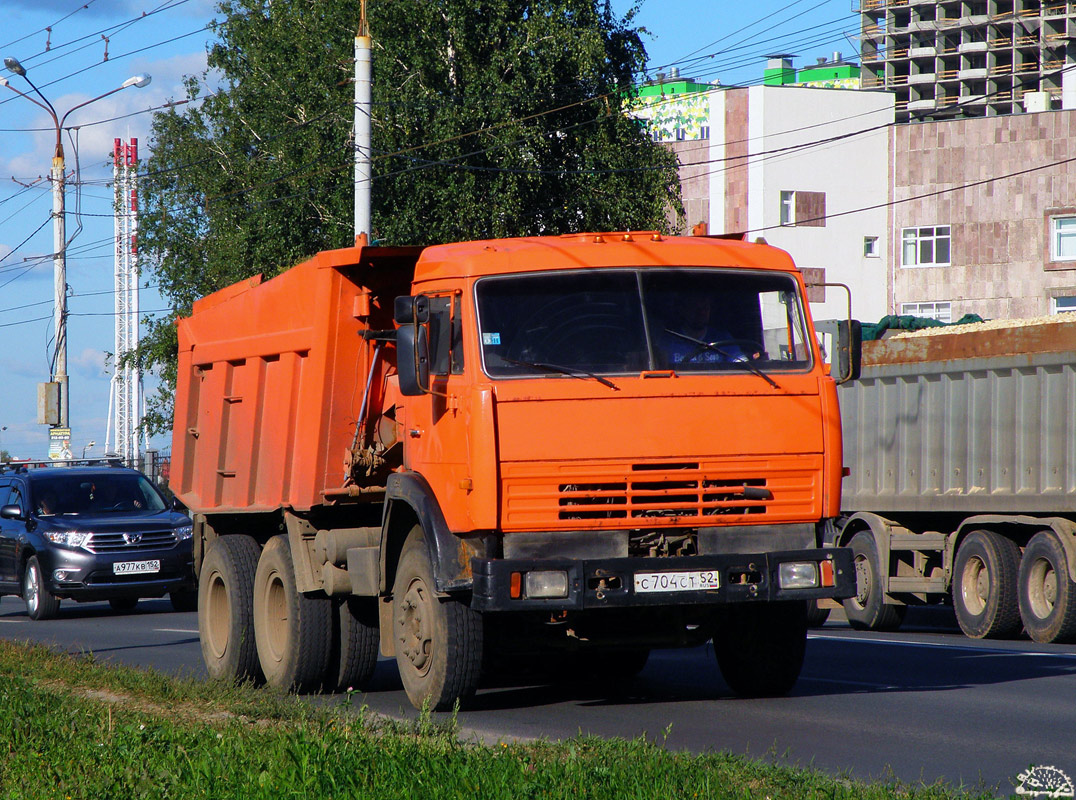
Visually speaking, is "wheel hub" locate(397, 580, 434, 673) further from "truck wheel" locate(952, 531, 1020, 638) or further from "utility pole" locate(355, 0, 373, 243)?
"utility pole" locate(355, 0, 373, 243)

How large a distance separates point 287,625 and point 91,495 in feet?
38.1

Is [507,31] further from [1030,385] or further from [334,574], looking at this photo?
[334,574]

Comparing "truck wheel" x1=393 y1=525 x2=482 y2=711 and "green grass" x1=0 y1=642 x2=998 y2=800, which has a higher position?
"truck wheel" x1=393 y1=525 x2=482 y2=711

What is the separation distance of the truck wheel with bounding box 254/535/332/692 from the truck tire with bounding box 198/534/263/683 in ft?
0.36

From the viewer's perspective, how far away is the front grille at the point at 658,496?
8.55 metres

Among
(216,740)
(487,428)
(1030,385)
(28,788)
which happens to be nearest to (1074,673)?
(1030,385)

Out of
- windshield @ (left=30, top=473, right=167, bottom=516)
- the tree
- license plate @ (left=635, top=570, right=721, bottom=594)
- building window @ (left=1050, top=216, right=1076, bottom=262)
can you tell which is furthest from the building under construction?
license plate @ (left=635, top=570, right=721, bottom=594)

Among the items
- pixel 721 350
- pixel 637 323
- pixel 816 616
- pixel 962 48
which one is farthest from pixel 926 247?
pixel 962 48

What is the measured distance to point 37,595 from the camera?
67.5 ft

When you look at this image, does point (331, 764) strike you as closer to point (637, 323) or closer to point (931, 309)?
point (637, 323)

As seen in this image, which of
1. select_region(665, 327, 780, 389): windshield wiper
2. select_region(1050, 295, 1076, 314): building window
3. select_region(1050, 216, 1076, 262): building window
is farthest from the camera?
select_region(1050, 295, 1076, 314): building window

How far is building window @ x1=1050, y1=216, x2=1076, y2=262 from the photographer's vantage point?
57.9m

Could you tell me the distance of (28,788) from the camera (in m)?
6.76

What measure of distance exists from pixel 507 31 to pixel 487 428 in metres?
29.2
